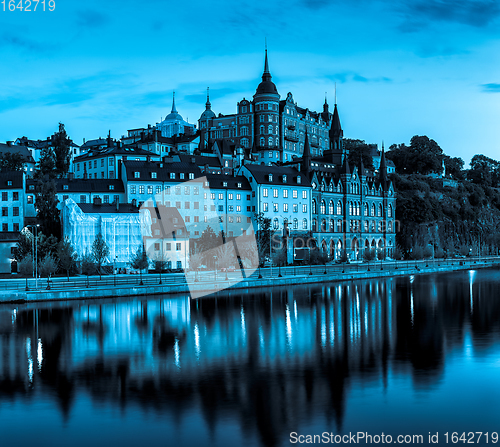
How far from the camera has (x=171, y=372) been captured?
1046 inches

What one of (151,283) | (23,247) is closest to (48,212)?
(23,247)

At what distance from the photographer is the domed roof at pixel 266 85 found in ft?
414

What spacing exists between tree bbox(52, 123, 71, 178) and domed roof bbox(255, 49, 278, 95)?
41.3 metres

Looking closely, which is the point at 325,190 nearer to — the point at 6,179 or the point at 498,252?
the point at 6,179

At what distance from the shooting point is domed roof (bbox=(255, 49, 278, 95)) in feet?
414

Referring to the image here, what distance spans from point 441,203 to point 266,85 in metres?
48.7

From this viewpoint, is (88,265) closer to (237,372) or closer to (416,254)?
(237,372)

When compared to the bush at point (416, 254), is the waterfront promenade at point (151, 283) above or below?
below

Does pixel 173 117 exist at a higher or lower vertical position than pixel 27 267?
higher

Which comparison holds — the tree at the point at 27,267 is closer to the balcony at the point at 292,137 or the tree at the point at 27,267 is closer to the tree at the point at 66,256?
the tree at the point at 66,256

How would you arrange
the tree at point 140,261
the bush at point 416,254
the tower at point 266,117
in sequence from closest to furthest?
the tree at point 140,261 → the bush at point 416,254 → the tower at point 266,117

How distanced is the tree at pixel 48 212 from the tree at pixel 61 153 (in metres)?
37.4

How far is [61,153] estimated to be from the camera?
10962cm

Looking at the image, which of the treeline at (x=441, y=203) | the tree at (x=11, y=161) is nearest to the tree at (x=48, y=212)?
the tree at (x=11, y=161)
